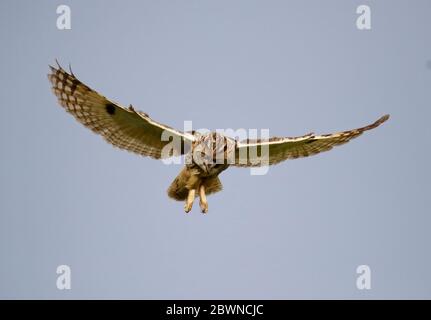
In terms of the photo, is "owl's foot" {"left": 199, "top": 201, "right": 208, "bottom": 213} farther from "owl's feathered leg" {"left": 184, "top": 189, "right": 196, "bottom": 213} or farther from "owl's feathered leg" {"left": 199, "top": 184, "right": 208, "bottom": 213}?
"owl's feathered leg" {"left": 184, "top": 189, "right": 196, "bottom": 213}

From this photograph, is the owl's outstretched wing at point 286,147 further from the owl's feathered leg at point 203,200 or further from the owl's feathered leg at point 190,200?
the owl's feathered leg at point 190,200

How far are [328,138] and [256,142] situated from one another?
4.63 feet

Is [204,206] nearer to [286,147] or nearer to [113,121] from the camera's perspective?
[286,147]

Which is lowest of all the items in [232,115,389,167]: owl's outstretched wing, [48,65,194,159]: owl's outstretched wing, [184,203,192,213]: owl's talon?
[184,203,192,213]: owl's talon

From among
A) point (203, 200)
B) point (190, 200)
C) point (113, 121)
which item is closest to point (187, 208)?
point (190, 200)

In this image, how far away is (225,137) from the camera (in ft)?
49.4

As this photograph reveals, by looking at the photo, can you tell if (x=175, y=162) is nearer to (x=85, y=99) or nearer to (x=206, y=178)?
(x=206, y=178)

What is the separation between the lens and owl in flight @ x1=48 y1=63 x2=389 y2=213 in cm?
1503

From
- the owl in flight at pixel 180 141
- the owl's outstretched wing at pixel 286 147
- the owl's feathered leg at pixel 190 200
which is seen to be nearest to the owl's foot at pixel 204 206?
the owl in flight at pixel 180 141

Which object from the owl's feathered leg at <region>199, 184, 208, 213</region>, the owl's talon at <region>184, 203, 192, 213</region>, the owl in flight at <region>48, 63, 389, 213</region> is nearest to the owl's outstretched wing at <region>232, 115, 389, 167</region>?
the owl in flight at <region>48, 63, 389, 213</region>

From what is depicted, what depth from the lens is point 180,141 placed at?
15531 mm

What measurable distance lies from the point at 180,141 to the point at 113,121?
4.06 feet

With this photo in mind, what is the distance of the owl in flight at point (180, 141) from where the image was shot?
49.3 ft

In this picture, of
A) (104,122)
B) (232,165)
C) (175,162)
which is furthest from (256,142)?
(104,122)
